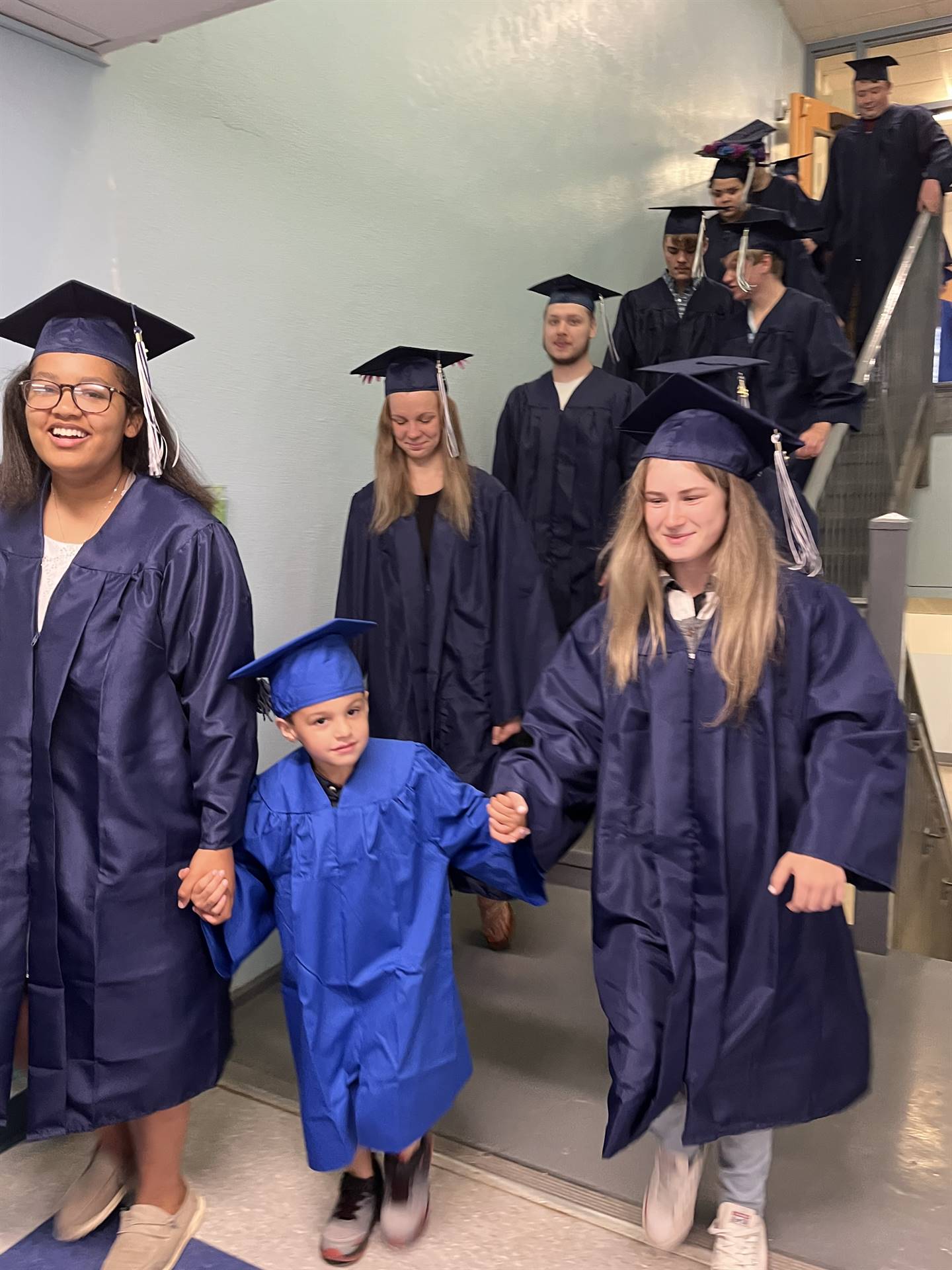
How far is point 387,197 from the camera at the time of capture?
12.0ft

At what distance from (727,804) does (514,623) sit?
1305mm

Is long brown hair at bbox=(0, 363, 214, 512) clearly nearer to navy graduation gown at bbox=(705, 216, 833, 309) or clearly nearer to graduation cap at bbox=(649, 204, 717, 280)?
navy graduation gown at bbox=(705, 216, 833, 309)

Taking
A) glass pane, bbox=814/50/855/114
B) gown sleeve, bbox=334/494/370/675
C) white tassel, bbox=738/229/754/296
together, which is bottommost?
gown sleeve, bbox=334/494/370/675

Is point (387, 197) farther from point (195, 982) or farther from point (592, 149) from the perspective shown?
point (195, 982)

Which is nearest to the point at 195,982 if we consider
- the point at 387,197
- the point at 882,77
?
the point at 387,197

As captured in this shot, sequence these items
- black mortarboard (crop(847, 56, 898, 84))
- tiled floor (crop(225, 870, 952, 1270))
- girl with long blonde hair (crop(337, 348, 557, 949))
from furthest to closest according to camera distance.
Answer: black mortarboard (crop(847, 56, 898, 84)) < girl with long blonde hair (crop(337, 348, 557, 949)) < tiled floor (crop(225, 870, 952, 1270))

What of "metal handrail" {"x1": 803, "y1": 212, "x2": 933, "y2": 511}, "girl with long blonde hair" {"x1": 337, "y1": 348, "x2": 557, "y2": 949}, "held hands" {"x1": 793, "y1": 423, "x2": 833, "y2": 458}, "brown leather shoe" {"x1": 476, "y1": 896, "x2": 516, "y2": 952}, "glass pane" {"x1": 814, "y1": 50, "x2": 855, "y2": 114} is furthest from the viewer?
"glass pane" {"x1": 814, "y1": 50, "x2": 855, "y2": 114}

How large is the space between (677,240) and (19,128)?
2870 millimetres

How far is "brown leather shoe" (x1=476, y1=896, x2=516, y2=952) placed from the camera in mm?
3354

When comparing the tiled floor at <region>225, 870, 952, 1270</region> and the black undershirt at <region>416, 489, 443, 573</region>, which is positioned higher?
the black undershirt at <region>416, 489, 443, 573</region>

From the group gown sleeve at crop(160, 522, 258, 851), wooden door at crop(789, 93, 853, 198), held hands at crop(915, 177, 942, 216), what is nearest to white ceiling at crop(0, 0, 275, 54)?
gown sleeve at crop(160, 522, 258, 851)

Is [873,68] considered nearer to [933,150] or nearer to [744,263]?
[933,150]

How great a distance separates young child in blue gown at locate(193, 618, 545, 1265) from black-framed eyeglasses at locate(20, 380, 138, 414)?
1.76 ft

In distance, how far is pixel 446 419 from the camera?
3.11 metres
